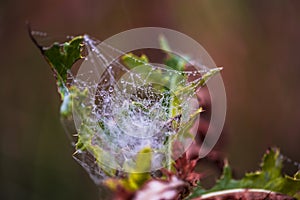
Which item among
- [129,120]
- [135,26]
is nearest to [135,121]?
[129,120]

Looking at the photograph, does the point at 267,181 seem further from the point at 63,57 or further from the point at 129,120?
the point at 63,57

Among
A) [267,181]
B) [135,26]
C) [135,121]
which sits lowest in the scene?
[267,181]

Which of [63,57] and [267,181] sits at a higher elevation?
[63,57]

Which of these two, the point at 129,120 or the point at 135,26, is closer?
the point at 129,120

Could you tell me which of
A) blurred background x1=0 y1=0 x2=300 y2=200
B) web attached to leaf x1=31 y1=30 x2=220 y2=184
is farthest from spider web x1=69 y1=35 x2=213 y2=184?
→ blurred background x1=0 y1=0 x2=300 y2=200

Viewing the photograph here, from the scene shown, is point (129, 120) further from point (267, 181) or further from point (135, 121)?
point (267, 181)

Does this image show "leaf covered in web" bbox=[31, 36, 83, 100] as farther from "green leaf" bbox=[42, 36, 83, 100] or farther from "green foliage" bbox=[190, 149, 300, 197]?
"green foliage" bbox=[190, 149, 300, 197]
